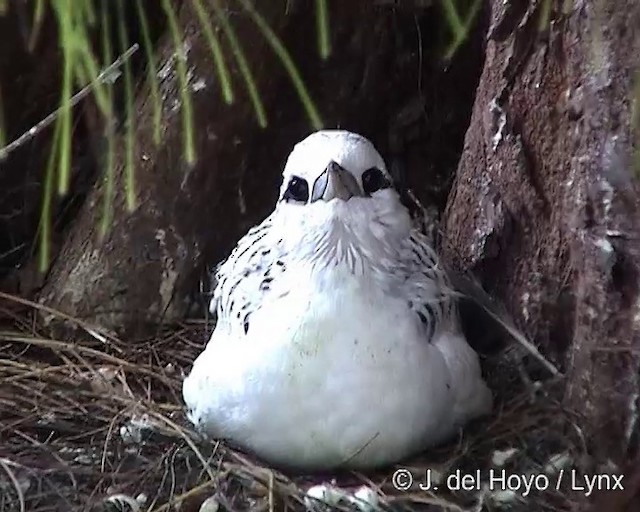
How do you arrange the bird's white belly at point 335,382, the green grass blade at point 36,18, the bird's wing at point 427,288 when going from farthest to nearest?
1. the bird's wing at point 427,288
2. the bird's white belly at point 335,382
3. the green grass blade at point 36,18

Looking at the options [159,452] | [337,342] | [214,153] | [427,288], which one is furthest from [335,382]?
[214,153]

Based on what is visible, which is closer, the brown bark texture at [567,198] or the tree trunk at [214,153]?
the brown bark texture at [567,198]

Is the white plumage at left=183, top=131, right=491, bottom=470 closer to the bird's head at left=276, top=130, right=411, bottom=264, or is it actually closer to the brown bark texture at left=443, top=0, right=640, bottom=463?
the bird's head at left=276, top=130, right=411, bottom=264

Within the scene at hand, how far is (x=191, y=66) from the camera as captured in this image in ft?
5.75

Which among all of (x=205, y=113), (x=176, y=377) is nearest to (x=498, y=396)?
(x=176, y=377)

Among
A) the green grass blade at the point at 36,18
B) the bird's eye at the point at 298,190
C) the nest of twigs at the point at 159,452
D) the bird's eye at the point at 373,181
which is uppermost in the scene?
the green grass blade at the point at 36,18

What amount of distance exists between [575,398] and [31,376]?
0.90m

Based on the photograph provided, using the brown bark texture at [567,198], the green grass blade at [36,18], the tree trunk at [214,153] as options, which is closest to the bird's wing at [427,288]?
the brown bark texture at [567,198]

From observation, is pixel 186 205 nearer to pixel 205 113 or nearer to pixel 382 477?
pixel 205 113

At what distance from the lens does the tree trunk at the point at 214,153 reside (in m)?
1.78

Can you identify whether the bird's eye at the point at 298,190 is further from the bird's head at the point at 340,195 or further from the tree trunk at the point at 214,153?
the tree trunk at the point at 214,153

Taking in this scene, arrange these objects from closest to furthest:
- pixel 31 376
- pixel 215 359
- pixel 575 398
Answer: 1. pixel 575 398
2. pixel 215 359
3. pixel 31 376

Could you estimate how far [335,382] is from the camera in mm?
1342

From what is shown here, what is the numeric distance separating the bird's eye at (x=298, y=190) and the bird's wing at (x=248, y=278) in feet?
0.25
